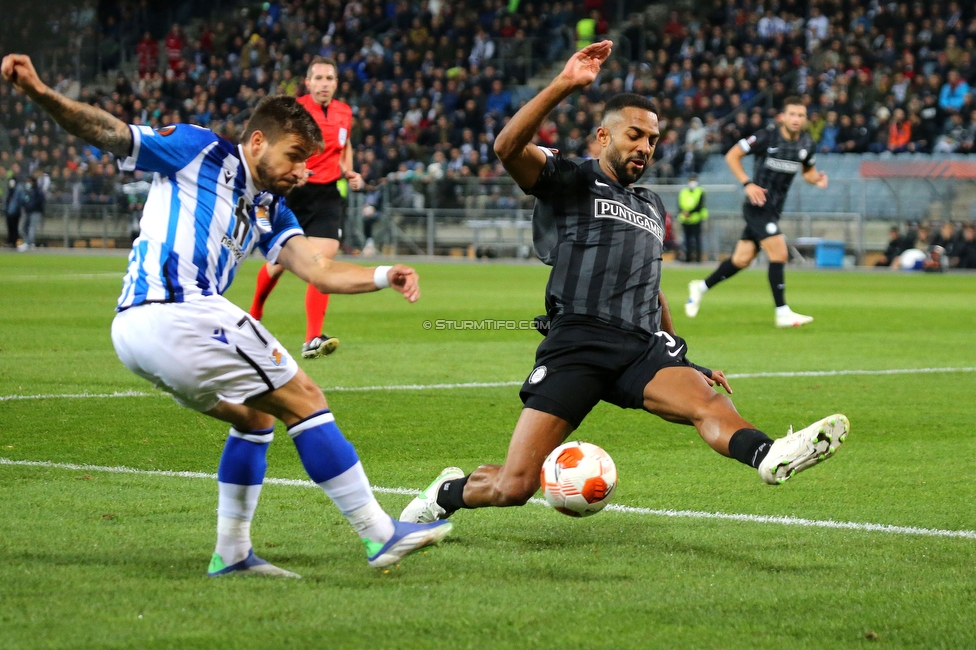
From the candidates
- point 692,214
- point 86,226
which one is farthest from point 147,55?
point 692,214

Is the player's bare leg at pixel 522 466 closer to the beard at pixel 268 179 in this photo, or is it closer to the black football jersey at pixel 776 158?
the beard at pixel 268 179

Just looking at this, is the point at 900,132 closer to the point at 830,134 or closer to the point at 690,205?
the point at 830,134

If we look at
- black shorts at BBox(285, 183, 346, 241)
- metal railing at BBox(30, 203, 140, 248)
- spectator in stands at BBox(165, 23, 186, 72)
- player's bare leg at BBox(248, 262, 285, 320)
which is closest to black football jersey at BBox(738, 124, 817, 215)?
black shorts at BBox(285, 183, 346, 241)

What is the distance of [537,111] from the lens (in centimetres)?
478

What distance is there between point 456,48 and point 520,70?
2.92m

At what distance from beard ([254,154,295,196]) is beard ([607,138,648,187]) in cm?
147

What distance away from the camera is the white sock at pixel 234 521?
4.40 metres

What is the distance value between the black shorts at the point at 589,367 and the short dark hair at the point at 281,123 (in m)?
1.30

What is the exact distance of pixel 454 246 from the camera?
1346 inches

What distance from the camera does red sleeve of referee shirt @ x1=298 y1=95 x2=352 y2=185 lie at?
11.7m

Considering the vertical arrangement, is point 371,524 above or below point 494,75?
below

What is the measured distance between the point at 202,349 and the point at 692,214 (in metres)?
26.8

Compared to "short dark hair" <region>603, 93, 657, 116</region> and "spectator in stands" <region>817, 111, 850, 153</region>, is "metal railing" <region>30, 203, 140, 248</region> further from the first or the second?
"short dark hair" <region>603, 93, 657, 116</region>

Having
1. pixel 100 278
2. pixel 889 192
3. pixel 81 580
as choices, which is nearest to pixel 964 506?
pixel 81 580
